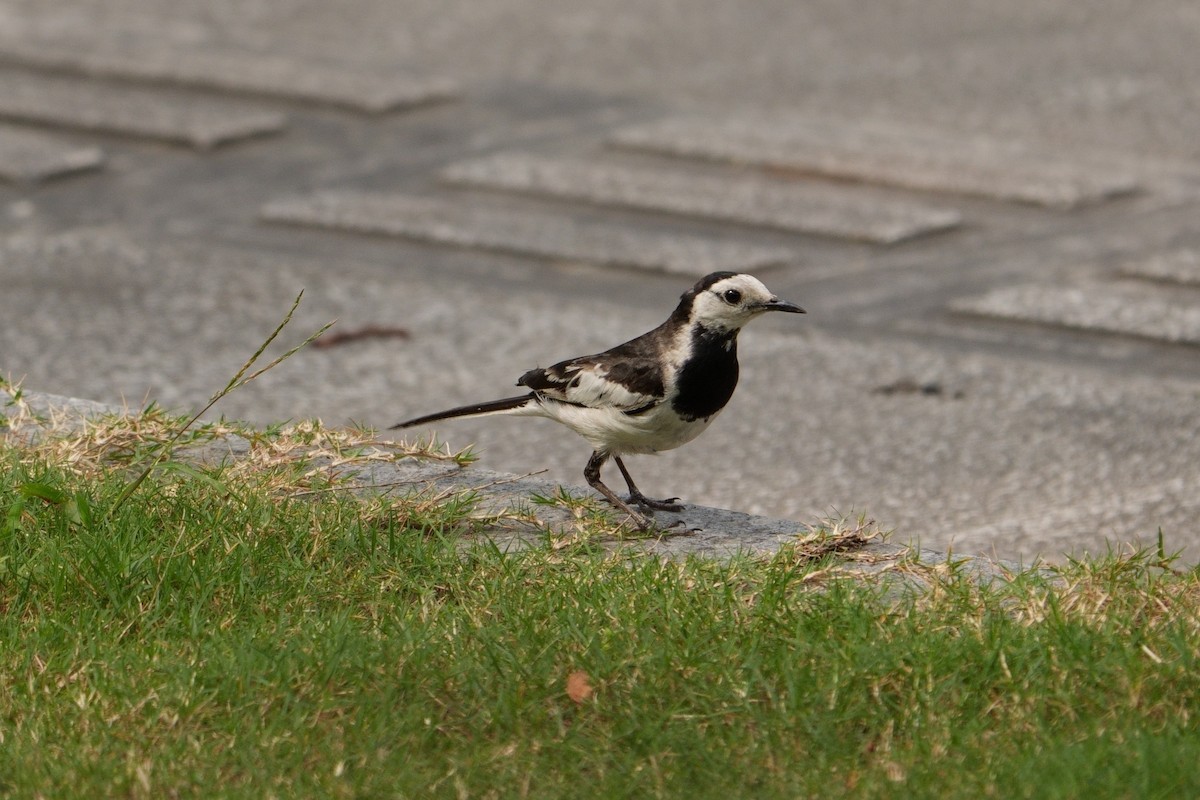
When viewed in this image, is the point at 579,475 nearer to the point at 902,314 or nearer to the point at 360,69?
the point at 902,314

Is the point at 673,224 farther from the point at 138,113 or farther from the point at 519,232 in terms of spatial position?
the point at 138,113

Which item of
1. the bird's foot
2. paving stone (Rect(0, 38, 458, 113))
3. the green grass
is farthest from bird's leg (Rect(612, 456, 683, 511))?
paving stone (Rect(0, 38, 458, 113))

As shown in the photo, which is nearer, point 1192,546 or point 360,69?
point 1192,546

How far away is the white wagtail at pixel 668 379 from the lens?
4699 mm

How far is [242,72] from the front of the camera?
417 inches

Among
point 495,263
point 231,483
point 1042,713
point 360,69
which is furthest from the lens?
point 360,69

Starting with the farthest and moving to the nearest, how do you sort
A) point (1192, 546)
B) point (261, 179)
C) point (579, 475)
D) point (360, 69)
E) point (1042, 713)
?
point (360, 69) → point (261, 179) → point (579, 475) → point (1192, 546) → point (1042, 713)

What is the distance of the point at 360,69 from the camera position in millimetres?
10867

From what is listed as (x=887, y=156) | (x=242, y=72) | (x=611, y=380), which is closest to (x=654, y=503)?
(x=611, y=380)

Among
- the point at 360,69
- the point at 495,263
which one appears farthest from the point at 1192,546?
the point at 360,69

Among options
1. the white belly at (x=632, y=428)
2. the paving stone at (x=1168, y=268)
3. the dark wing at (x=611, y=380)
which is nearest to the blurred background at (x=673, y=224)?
the paving stone at (x=1168, y=268)

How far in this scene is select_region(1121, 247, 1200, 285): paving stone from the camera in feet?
25.2

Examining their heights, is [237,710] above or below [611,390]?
below

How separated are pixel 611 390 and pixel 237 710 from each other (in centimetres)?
135
